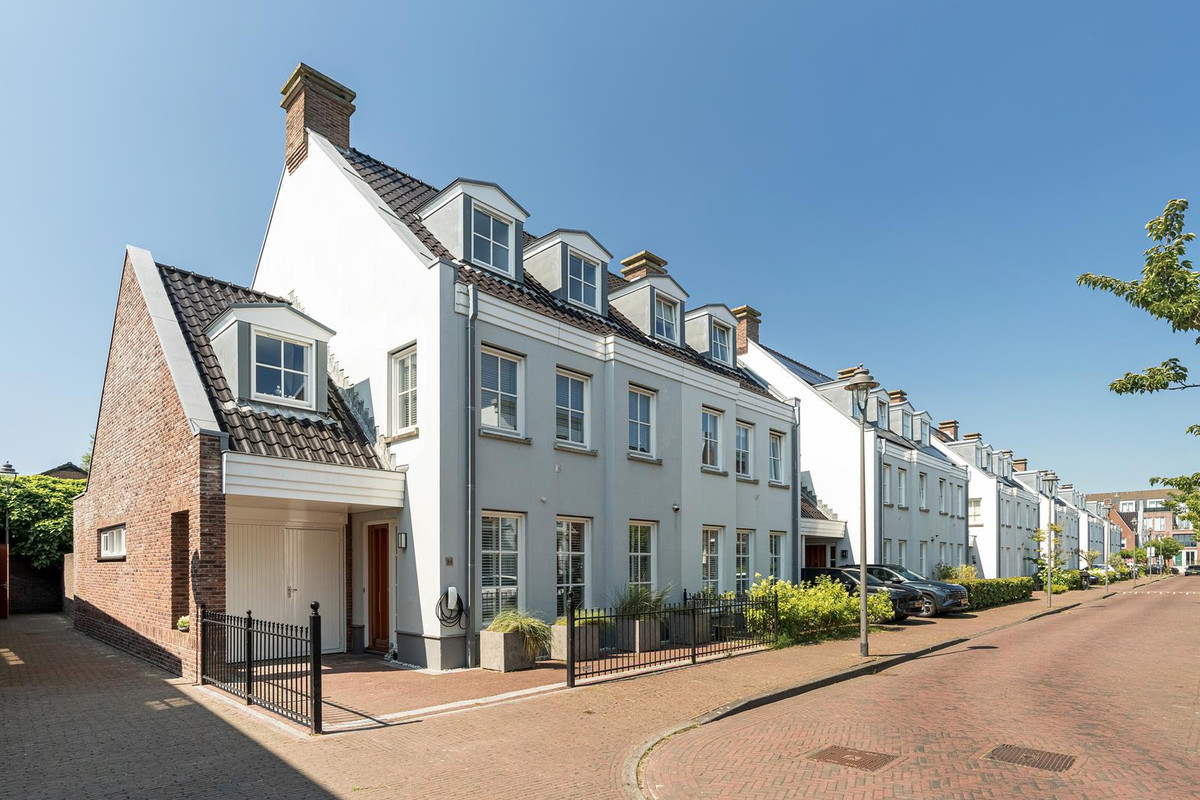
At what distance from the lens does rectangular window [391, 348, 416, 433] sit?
45.5ft

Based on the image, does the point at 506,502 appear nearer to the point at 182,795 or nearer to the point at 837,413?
the point at 182,795

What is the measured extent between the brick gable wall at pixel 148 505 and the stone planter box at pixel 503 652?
4022mm

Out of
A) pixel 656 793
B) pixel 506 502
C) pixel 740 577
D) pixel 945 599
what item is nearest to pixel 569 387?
pixel 506 502

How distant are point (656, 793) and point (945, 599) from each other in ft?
69.1

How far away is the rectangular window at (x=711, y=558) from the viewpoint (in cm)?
1900

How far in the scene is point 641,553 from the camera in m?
17.0

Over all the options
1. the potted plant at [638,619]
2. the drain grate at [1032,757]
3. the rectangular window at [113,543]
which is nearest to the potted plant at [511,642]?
the potted plant at [638,619]

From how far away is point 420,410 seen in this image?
13.2 metres

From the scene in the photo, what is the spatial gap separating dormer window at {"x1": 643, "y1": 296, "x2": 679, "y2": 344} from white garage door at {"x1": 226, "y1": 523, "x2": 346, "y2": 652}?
9638 millimetres

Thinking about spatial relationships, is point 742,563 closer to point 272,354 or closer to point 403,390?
point 403,390

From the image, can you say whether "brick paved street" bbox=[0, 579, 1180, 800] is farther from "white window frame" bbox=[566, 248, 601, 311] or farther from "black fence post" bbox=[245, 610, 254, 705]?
"white window frame" bbox=[566, 248, 601, 311]

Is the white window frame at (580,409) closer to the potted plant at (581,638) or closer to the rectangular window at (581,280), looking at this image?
the rectangular window at (581,280)

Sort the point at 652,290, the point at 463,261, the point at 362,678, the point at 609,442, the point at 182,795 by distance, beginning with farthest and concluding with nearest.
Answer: the point at 652,290, the point at 609,442, the point at 463,261, the point at 362,678, the point at 182,795

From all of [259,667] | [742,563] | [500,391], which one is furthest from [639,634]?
[742,563]
